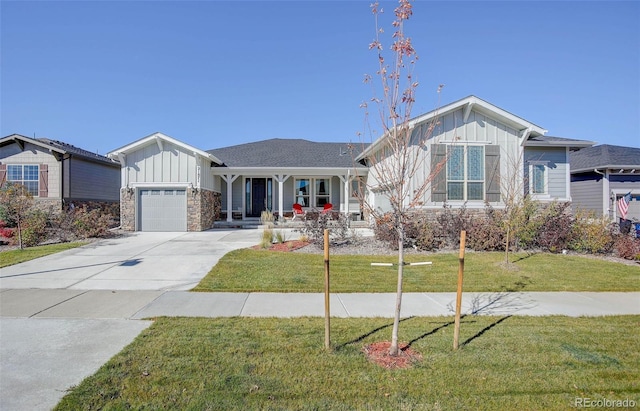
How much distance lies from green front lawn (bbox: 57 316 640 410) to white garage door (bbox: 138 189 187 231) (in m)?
11.9

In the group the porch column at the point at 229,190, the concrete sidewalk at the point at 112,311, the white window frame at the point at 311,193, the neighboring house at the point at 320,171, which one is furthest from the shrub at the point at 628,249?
the porch column at the point at 229,190

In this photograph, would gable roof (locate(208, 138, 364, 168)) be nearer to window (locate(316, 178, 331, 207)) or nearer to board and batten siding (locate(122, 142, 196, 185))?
window (locate(316, 178, 331, 207))

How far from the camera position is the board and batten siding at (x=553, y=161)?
1384 centimetres

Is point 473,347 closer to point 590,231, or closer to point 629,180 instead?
point 590,231

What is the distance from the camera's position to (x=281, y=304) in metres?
5.71

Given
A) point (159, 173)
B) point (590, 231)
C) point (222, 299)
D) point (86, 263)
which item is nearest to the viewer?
point (222, 299)

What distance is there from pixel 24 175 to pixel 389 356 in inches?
794

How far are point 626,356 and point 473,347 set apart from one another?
65.3 inches

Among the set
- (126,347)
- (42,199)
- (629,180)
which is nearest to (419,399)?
(126,347)

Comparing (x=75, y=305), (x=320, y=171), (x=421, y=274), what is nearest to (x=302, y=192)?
(x=320, y=171)

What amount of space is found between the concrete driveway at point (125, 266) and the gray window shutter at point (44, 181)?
7306 millimetres

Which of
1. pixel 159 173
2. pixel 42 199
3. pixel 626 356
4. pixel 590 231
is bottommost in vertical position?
pixel 626 356

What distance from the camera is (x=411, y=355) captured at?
3725 mm

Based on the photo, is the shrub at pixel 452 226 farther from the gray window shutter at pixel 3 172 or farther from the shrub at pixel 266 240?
the gray window shutter at pixel 3 172
